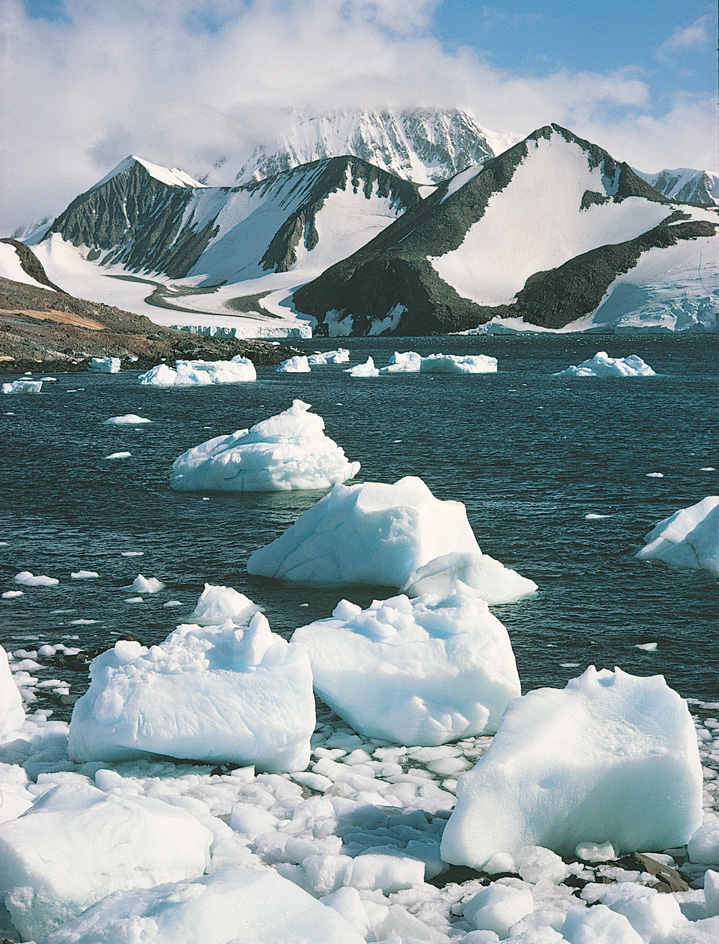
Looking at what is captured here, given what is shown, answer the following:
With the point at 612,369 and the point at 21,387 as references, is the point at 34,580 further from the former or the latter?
the point at 612,369

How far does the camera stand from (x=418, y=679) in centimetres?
728

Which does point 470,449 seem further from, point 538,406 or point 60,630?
point 60,630

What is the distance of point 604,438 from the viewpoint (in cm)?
2438

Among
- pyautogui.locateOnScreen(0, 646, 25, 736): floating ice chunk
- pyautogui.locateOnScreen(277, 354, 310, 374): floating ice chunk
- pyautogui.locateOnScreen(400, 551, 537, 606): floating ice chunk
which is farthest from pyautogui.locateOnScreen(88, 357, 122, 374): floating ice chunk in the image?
pyautogui.locateOnScreen(0, 646, 25, 736): floating ice chunk

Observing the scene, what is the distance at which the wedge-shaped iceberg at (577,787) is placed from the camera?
17.2ft

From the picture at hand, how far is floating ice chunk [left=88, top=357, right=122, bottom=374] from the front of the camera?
53.1 meters

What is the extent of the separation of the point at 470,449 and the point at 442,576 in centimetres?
1261

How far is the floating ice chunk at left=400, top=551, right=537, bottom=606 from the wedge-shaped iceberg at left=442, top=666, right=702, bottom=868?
14.7 feet

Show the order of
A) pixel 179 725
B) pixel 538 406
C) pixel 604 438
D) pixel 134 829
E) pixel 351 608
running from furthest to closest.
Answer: pixel 538 406
pixel 604 438
pixel 351 608
pixel 179 725
pixel 134 829

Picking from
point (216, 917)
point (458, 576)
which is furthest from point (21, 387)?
point (216, 917)

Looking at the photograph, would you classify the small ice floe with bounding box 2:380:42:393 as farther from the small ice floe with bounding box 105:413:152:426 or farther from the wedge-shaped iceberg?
the wedge-shaped iceberg

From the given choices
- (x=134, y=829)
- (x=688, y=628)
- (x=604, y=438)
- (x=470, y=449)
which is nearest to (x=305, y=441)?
(x=470, y=449)

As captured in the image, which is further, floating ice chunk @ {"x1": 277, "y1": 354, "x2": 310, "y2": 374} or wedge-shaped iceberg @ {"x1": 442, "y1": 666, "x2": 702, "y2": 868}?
floating ice chunk @ {"x1": 277, "y1": 354, "x2": 310, "y2": 374}

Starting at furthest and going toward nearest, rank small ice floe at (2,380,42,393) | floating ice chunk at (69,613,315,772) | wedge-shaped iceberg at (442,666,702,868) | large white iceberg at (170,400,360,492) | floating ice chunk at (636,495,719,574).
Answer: small ice floe at (2,380,42,393) < large white iceberg at (170,400,360,492) < floating ice chunk at (636,495,719,574) < floating ice chunk at (69,613,315,772) < wedge-shaped iceberg at (442,666,702,868)
